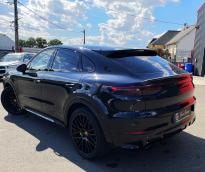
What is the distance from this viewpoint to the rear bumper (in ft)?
12.3

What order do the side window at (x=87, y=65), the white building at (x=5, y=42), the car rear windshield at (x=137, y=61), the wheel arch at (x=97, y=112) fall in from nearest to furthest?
the wheel arch at (x=97, y=112) < the car rear windshield at (x=137, y=61) < the side window at (x=87, y=65) < the white building at (x=5, y=42)

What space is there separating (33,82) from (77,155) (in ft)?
6.13

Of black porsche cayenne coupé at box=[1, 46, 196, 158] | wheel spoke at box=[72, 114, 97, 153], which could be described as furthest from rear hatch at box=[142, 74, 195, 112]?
wheel spoke at box=[72, 114, 97, 153]

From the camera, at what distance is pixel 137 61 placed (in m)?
4.41

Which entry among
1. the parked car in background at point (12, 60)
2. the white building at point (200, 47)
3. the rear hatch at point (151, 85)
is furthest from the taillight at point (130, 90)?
the white building at point (200, 47)

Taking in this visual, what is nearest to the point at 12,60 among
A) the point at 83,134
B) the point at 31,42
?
the point at 83,134

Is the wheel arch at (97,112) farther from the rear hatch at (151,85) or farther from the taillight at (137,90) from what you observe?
the taillight at (137,90)

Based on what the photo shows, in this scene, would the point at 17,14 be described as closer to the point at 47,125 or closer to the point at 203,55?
the point at 203,55

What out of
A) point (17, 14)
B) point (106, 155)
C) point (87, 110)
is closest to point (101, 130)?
point (87, 110)

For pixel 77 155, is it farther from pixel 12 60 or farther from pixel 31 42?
pixel 31 42

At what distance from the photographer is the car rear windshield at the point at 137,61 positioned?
4.21 m

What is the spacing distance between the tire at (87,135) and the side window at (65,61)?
0.78 m

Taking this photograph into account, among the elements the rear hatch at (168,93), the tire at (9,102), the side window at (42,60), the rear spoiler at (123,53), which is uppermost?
the rear spoiler at (123,53)

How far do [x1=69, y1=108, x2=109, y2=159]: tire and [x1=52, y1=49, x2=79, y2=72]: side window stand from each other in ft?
2.57
